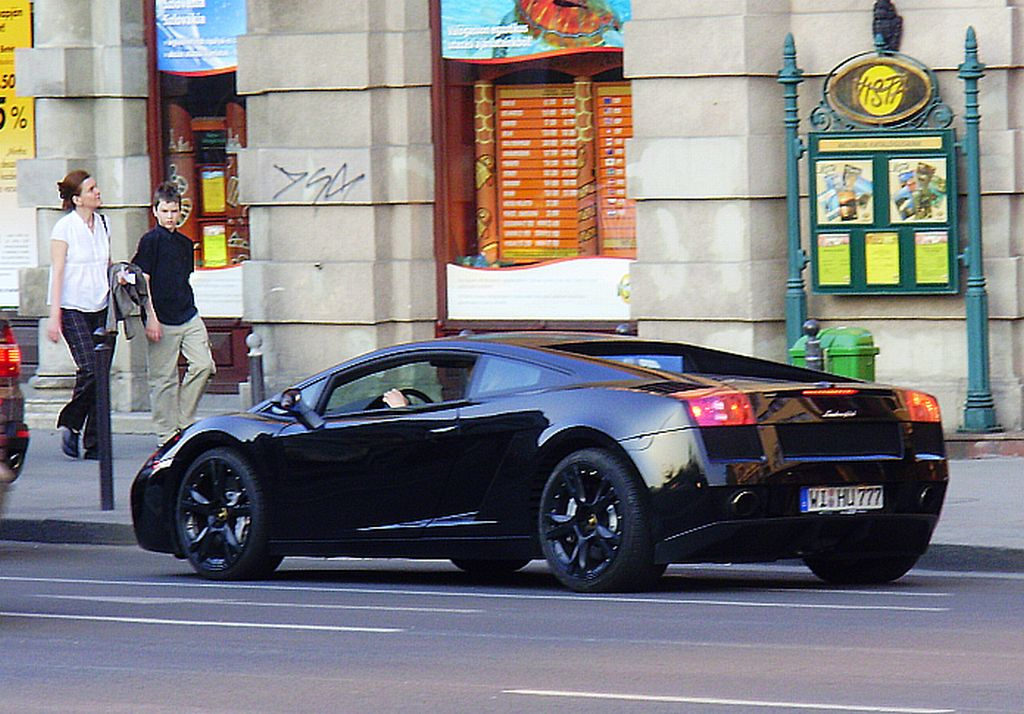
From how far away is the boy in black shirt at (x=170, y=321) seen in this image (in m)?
16.3

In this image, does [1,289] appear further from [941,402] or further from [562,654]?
[562,654]

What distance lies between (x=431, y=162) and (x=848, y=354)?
4.74m

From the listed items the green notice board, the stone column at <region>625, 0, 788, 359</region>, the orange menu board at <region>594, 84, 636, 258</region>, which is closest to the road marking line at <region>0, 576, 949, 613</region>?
the green notice board

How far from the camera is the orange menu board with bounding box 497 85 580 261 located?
1750 centimetres

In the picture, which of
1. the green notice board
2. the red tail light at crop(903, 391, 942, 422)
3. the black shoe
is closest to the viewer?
the red tail light at crop(903, 391, 942, 422)

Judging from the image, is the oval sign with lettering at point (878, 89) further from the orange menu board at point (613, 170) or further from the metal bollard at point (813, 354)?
the metal bollard at point (813, 354)

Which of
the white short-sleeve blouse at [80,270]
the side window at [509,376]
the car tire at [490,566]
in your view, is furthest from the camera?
the white short-sleeve blouse at [80,270]

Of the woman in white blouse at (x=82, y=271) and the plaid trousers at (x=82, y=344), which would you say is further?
the plaid trousers at (x=82, y=344)

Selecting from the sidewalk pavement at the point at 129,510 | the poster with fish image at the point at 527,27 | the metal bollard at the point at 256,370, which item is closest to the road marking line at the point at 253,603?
the sidewalk pavement at the point at 129,510

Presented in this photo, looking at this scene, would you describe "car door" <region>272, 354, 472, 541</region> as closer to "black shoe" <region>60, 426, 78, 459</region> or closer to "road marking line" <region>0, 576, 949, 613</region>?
"road marking line" <region>0, 576, 949, 613</region>

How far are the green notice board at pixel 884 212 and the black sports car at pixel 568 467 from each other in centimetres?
506

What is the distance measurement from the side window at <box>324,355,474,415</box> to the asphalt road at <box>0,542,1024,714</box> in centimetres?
86

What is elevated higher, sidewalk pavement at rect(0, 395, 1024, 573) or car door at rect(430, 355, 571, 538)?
car door at rect(430, 355, 571, 538)

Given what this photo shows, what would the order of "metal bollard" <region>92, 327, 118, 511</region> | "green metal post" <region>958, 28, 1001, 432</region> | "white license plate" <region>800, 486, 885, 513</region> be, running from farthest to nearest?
"green metal post" <region>958, 28, 1001, 432</region>
"metal bollard" <region>92, 327, 118, 511</region>
"white license plate" <region>800, 486, 885, 513</region>
